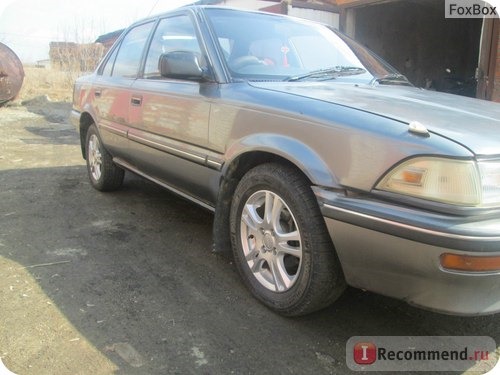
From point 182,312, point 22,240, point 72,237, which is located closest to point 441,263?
point 182,312

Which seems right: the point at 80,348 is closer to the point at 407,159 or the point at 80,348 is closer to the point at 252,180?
the point at 252,180

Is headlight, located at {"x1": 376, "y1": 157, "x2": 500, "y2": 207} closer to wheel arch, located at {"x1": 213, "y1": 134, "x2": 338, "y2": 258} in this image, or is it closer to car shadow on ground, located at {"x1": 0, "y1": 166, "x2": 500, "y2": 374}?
wheel arch, located at {"x1": 213, "y1": 134, "x2": 338, "y2": 258}

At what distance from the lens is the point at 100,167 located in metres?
4.95

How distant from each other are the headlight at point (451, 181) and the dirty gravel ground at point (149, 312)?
0.92 metres

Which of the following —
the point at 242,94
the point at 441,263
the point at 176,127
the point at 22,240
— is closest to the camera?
the point at 441,263

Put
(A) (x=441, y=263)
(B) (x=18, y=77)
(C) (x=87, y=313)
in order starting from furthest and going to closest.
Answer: (B) (x=18, y=77) → (C) (x=87, y=313) → (A) (x=441, y=263)

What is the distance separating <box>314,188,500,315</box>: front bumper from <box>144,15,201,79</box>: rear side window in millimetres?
1749

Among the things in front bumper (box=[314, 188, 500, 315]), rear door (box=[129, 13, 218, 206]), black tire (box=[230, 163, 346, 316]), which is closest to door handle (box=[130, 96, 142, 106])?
rear door (box=[129, 13, 218, 206])

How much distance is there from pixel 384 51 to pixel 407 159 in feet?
35.4

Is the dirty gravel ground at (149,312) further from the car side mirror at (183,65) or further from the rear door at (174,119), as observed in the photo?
the car side mirror at (183,65)

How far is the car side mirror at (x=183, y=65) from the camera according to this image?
9.59ft

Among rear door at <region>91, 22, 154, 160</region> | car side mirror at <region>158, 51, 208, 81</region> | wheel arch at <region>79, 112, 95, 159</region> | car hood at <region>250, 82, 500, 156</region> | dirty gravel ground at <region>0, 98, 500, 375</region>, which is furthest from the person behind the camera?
wheel arch at <region>79, 112, 95, 159</region>

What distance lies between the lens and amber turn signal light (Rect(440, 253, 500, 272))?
1.81 metres

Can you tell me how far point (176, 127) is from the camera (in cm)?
332
